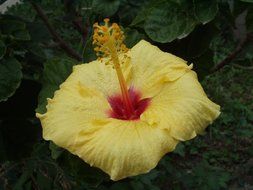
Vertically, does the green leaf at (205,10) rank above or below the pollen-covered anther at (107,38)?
below

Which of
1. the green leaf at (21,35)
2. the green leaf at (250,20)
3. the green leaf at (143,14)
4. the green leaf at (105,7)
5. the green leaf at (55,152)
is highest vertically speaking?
the green leaf at (21,35)

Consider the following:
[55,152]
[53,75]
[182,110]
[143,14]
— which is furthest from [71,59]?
[182,110]

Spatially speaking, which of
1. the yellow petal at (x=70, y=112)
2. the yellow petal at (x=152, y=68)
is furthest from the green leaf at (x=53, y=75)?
the yellow petal at (x=152, y=68)

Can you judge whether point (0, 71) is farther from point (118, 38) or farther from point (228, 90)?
point (228, 90)

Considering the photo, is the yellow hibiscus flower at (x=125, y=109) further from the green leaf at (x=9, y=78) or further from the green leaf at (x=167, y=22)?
the green leaf at (x=9, y=78)

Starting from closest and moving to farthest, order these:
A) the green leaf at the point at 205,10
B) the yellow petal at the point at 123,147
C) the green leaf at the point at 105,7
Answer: the yellow petal at the point at 123,147 < the green leaf at the point at 205,10 < the green leaf at the point at 105,7

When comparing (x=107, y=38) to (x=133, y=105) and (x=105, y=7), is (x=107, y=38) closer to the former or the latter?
(x=133, y=105)

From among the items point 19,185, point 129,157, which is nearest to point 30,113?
point 19,185
